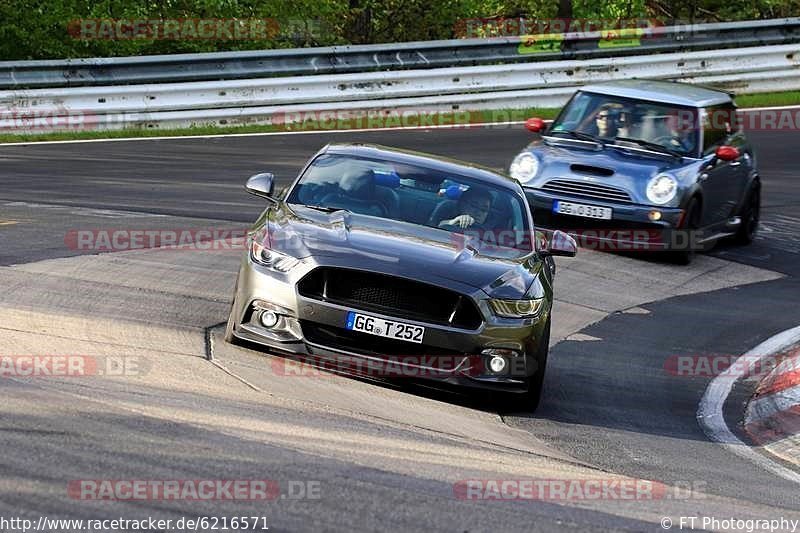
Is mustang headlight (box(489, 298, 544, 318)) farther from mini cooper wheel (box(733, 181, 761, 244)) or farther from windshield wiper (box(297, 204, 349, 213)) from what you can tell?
mini cooper wheel (box(733, 181, 761, 244))

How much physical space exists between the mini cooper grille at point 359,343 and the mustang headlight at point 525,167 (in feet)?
21.2

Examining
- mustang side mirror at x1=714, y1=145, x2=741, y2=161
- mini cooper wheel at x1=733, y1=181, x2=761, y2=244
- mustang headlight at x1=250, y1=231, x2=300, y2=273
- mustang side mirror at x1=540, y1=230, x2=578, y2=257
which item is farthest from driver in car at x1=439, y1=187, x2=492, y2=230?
mini cooper wheel at x1=733, y1=181, x2=761, y2=244

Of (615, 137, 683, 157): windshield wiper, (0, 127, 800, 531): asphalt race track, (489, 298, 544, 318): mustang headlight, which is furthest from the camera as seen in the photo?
(615, 137, 683, 157): windshield wiper

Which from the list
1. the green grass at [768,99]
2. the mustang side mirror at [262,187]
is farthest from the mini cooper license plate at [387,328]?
the green grass at [768,99]

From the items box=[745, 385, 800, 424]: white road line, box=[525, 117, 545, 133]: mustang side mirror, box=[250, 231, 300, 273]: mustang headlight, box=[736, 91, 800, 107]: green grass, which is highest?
box=[250, 231, 300, 273]: mustang headlight

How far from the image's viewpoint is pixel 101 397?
6.77m

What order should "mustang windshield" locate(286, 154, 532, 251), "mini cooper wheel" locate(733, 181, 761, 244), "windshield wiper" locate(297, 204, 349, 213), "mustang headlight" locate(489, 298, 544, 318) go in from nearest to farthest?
"mustang headlight" locate(489, 298, 544, 318) < "windshield wiper" locate(297, 204, 349, 213) < "mustang windshield" locate(286, 154, 532, 251) < "mini cooper wheel" locate(733, 181, 761, 244)

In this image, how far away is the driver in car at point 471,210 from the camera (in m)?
9.48

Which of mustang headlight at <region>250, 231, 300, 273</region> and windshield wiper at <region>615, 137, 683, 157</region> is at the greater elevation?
mustang headlight at <region>250, 231, 300, 273</region>

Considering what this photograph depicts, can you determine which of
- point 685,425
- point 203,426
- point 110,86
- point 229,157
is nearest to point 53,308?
point 203,426

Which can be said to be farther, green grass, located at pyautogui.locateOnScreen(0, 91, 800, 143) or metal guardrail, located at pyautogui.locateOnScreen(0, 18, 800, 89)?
metal guardrail, located at pyautogui.locateOnScreen(0, 18, 800, 89)

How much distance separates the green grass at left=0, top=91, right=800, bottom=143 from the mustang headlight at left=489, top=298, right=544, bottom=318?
40.0 feet

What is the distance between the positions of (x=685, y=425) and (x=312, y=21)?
19997 mm

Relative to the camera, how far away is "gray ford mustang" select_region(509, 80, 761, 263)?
1439cm
